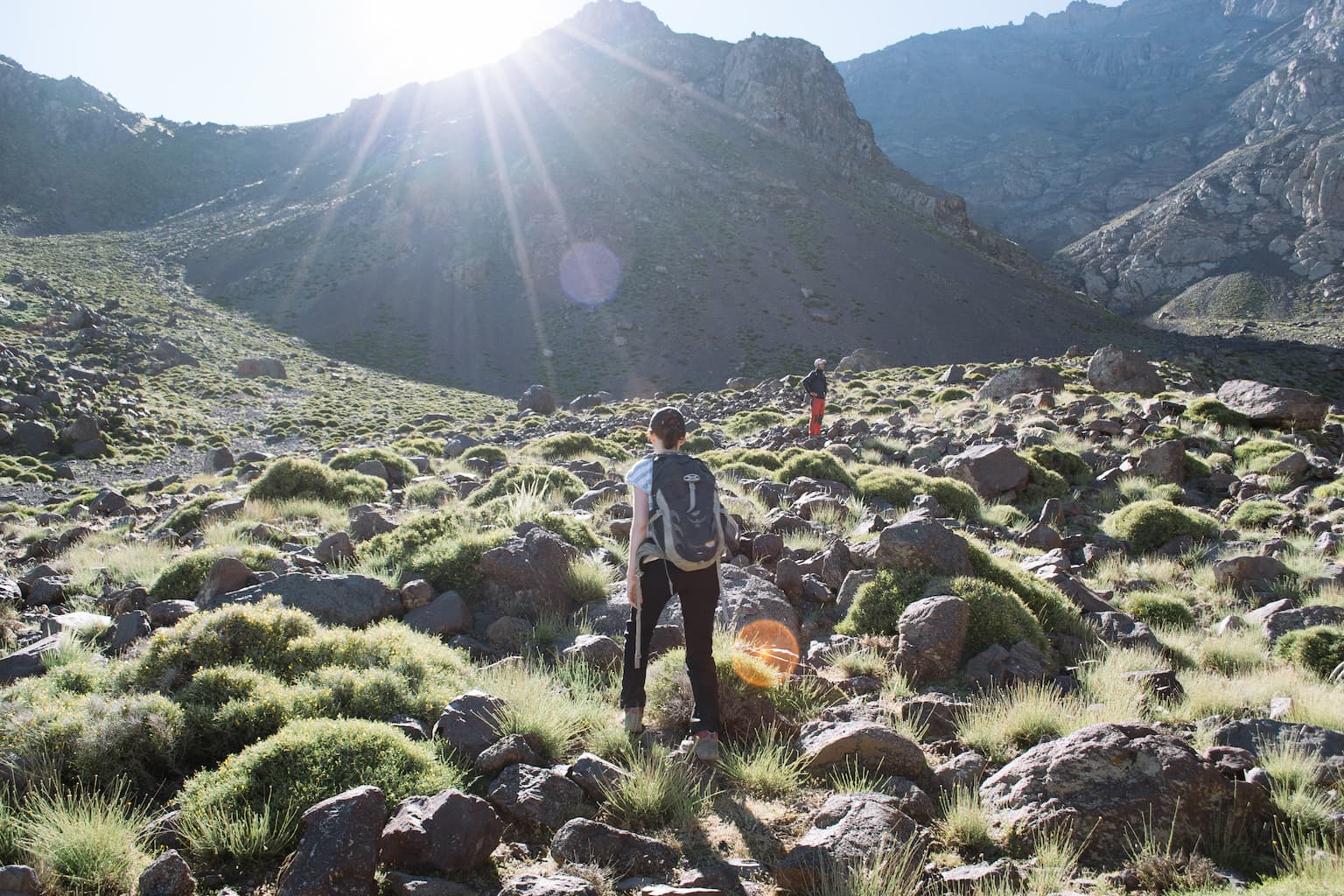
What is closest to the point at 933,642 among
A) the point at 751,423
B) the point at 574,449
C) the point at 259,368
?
the point at 574,449

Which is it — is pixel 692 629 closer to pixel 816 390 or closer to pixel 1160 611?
pixel 1160 611

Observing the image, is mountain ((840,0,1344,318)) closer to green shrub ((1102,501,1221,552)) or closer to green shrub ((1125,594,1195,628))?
green shrub ((1102,501,1221,552))

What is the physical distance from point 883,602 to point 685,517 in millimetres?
3057

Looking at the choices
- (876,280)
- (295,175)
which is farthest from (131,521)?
(295,175)

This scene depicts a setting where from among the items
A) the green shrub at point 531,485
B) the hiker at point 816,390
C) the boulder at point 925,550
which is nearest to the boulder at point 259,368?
the hiker at point 816,390

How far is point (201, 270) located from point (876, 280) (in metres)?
56.4

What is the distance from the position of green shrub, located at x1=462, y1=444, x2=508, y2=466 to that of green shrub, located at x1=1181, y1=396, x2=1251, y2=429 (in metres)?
15.9

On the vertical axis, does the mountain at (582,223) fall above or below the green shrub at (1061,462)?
above

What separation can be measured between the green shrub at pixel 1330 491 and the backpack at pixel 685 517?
38.1 ft

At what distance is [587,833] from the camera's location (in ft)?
11.4

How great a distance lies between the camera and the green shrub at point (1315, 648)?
632 centimetres

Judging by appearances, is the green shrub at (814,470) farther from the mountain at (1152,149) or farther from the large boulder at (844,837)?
the mountain at (1152,149)

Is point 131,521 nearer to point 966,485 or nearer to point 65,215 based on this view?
point 966,485

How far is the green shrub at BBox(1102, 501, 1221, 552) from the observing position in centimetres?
1023
